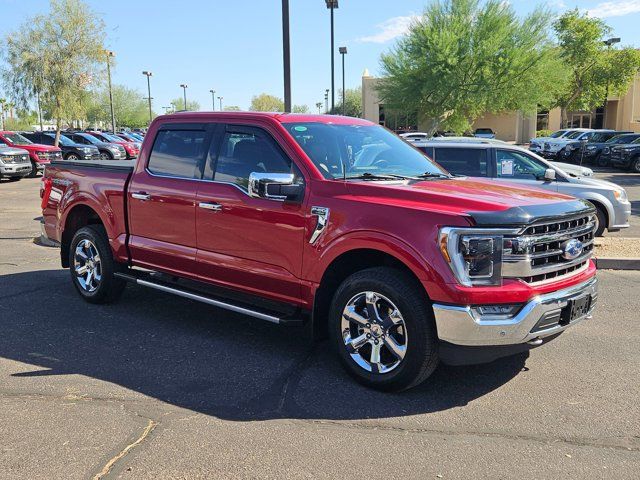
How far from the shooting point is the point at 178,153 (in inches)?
217

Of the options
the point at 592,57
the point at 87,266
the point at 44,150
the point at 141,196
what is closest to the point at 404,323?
the point at 141,196

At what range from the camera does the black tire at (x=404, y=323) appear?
12.7 ft

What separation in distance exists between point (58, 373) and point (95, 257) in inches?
77.5

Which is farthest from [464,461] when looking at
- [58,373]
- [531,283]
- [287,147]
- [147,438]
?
[58,373]

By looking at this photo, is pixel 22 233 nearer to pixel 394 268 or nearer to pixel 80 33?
pixel 394 268

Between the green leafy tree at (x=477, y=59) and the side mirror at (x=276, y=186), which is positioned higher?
the green leafy tree at (x=477, y=59)

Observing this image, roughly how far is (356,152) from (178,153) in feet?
5.67

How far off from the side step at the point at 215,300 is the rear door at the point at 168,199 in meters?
0.14

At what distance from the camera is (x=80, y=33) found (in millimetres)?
31250

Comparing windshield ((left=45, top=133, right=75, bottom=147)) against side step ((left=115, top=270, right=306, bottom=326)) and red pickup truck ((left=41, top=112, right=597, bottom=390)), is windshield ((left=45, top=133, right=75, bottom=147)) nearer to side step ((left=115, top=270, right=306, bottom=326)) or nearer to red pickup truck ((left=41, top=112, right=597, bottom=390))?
red pickup truck ((left=41, top=112, right=597, bottom=390))

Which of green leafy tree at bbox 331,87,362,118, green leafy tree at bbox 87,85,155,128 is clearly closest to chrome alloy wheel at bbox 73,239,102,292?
green leafy tree at bbox 331,87,362,118

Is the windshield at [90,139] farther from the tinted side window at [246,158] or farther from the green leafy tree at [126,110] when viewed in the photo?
the green leafy tree at [126,110]

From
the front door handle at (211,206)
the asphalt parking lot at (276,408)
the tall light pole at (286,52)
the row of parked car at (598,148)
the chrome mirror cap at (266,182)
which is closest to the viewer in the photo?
the asphalt parking lot at (276,408)

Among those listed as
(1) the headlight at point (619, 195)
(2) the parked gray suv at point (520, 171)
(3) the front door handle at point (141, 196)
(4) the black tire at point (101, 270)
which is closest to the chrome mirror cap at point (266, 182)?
(3) the front door handle at point (141, 196)
